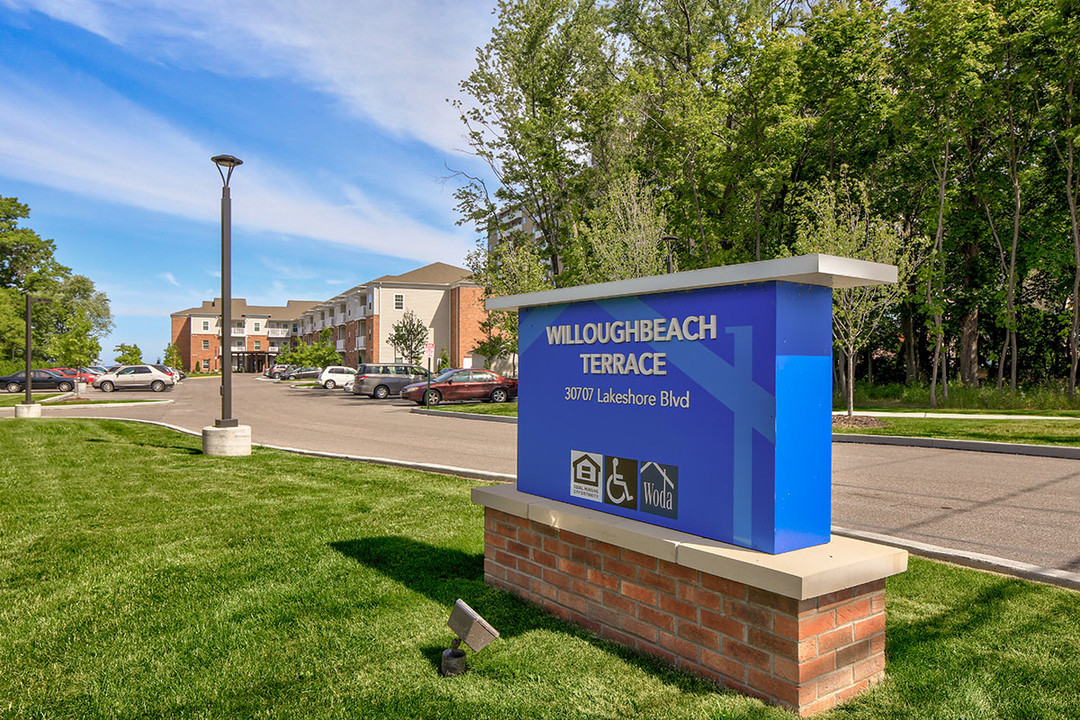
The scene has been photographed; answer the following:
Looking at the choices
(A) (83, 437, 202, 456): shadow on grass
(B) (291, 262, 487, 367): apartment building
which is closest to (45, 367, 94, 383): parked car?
(B) (291, 262, 487, 367): apartment building

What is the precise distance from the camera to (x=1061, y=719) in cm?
297

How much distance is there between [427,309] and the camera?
6353cm

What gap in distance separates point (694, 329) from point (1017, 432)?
46.5ft

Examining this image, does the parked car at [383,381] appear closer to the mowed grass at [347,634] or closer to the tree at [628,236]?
the tree at [628,236]

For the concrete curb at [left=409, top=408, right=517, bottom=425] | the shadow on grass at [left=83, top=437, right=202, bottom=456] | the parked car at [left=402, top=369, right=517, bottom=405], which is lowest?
the concrete curb at [left=409, top=408, right=517, bottom=425]

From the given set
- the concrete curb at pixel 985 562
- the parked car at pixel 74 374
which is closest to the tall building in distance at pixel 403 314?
the parked car at pixel 74 374

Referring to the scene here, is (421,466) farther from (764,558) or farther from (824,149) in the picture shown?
(824,149)

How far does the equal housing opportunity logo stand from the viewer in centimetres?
364

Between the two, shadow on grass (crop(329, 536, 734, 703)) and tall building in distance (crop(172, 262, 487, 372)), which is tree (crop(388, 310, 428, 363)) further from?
shadow on grass (crop(329, 536, 734, 703))

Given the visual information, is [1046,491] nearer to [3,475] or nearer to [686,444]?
[686,444]

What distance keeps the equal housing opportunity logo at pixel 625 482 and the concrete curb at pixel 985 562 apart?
10.4ft

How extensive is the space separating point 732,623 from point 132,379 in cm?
4571

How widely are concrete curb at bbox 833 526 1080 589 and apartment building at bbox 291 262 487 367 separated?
52288mm

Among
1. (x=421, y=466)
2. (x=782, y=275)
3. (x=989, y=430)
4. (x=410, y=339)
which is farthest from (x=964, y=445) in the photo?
(x=410, y=339)
